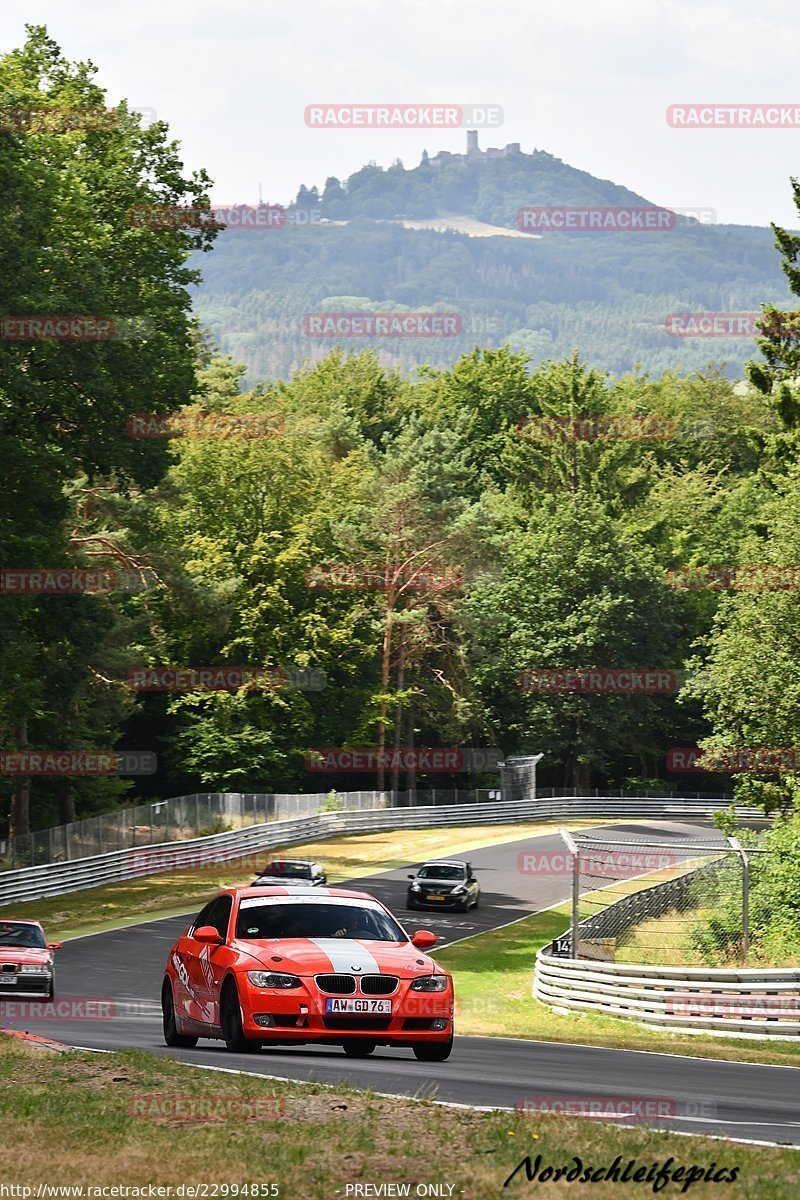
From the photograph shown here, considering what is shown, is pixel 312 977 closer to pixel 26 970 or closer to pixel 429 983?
pixel 429 983

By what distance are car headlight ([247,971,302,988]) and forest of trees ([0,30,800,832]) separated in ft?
81.4

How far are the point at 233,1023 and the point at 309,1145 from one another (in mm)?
4841

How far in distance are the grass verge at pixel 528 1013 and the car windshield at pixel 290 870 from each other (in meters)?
6.19

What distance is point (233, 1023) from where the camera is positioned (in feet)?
45.7

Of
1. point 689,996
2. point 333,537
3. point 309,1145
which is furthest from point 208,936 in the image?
point 333,537

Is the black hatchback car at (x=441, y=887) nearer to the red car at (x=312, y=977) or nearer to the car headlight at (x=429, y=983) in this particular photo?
the red car at (x=312, y=977)

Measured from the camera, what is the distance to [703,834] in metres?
70.1

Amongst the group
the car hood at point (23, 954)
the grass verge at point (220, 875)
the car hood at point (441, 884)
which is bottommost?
the grass verge at point (220, 875)

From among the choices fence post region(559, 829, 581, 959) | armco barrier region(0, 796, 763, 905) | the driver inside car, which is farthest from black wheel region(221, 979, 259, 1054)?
armco barrier region(0, 796, 763, 905)

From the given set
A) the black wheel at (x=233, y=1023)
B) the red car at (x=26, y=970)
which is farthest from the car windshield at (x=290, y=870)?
the black wheel at (x=233, y=1023)

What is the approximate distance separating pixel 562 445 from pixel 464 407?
18.0 m

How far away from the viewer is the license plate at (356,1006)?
13375mm

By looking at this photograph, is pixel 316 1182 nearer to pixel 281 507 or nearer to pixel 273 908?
pixel 273 908

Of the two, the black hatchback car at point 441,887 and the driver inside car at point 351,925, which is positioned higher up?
the driver inside car at point 351,925
